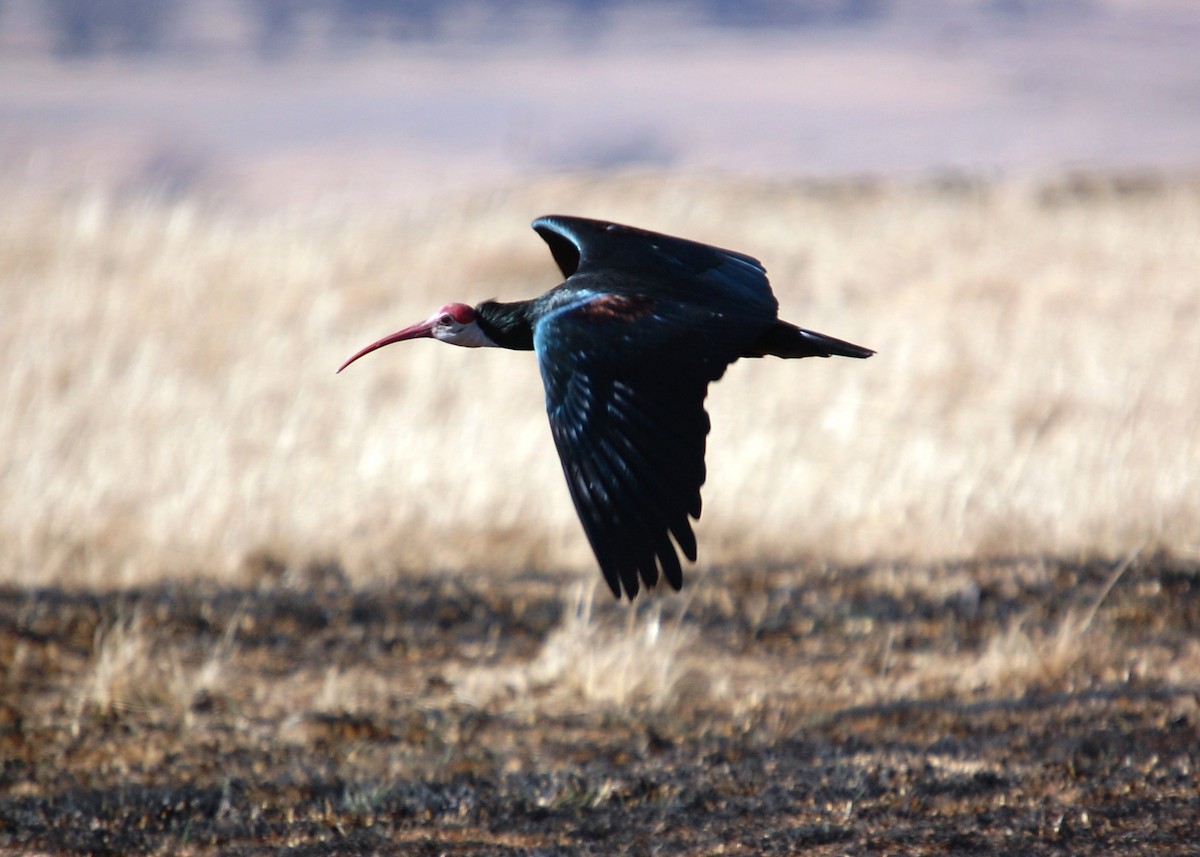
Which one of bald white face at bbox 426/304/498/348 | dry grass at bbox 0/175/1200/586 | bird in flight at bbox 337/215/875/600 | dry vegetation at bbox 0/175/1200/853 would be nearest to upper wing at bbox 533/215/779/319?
bird in flight at bbox 337/215/875/600

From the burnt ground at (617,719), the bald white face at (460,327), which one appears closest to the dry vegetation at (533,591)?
the burnt ground at (617,719)

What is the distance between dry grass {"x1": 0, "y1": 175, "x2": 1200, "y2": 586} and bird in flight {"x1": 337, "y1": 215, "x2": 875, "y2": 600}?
83.6 inches

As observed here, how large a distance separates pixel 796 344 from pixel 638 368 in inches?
29.0

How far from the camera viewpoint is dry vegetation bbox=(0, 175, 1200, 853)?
4.12 metres

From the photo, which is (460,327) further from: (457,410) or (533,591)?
(457,410)

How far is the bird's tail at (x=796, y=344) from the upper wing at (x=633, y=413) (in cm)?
26

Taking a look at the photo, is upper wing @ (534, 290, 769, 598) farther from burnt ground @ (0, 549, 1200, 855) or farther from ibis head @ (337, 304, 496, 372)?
burnt ground @ (0, 549, 1200, 855)

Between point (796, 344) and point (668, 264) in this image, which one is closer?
point (796, 344)

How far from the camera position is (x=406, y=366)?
332 inches

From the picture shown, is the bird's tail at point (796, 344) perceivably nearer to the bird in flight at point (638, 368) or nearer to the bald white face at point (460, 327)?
the bird in flight at point (638, 368)

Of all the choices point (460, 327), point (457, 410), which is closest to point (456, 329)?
point (460, 327)

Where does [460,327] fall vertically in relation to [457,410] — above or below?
above

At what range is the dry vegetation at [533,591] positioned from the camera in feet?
13.5

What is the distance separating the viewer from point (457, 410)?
25.0 feet
